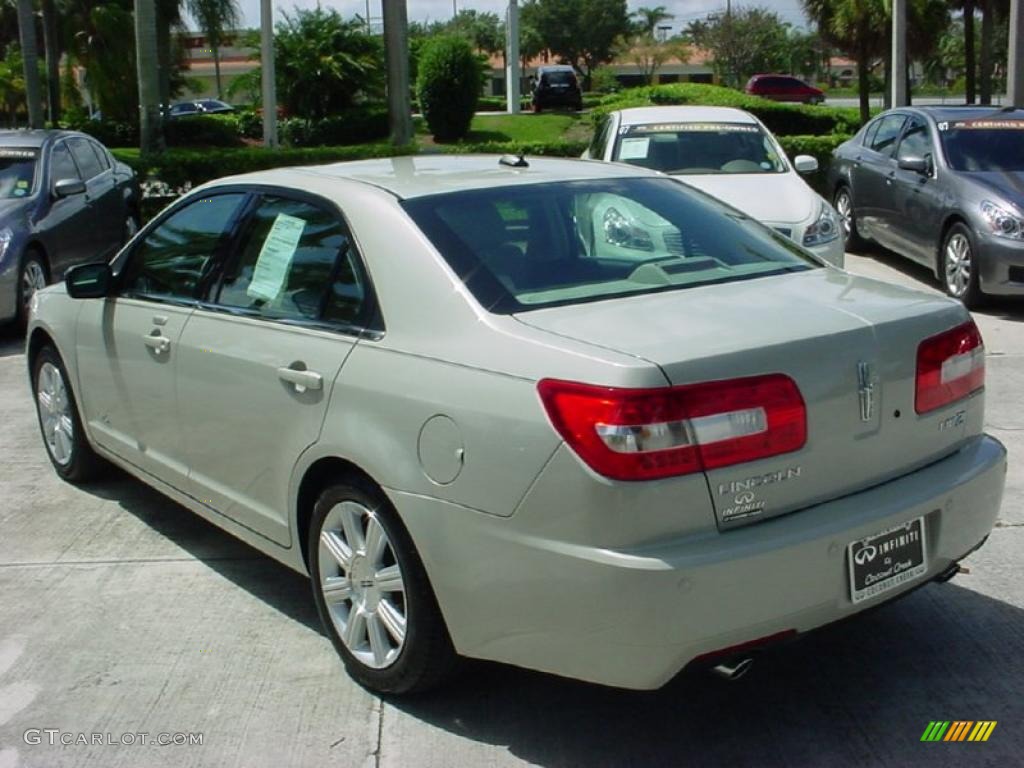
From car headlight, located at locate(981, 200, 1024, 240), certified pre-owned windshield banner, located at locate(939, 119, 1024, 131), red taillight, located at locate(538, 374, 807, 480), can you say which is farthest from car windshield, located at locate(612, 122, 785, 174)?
red taillight, located at locate(538, 374, 807, 480)

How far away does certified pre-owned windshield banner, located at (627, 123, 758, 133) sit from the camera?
35.9 feet

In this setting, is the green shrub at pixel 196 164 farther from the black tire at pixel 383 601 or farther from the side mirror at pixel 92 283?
the black tire at pixel 383 601

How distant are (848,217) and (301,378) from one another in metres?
10.1

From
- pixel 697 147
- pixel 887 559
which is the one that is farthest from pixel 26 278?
pixel 887 559

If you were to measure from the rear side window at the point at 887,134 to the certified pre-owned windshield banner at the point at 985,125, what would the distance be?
0.88 metres

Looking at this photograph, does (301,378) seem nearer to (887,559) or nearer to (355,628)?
(355,628)

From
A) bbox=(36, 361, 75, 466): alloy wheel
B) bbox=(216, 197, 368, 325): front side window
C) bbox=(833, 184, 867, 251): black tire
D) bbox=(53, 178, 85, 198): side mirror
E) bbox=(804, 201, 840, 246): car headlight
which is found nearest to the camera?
bbox=(216, 197, 368, 325): front side window

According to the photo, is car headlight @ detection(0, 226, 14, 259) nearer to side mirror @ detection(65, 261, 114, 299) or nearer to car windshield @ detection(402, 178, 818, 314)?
side mirror @ detection(65, 261, 114, 299)

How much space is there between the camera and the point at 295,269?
4.23m

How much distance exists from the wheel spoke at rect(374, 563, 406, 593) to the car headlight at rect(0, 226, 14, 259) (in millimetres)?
7159

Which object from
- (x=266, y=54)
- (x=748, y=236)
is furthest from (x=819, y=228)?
(x=266, y=54)

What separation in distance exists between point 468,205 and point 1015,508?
9.44 ft

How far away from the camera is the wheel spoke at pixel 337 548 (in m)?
3.82

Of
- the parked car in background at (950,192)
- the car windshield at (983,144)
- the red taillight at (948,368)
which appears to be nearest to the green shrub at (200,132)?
the parked car in background at (950,192)
